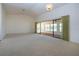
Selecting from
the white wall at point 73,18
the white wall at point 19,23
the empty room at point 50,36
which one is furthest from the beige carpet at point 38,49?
the white wall at point 19,23

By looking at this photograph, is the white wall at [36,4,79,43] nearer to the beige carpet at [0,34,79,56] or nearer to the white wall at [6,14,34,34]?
the beige carpet at [0,34,79,56]

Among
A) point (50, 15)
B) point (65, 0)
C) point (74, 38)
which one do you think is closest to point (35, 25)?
point (50, 15)

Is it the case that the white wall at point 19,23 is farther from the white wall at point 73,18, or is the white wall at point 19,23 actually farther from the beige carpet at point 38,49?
the beige carpet at point 38,49

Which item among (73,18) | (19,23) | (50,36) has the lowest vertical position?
(50,36)

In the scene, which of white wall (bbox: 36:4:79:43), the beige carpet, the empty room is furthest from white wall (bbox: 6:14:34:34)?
the beige carpet

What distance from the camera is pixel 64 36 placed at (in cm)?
810

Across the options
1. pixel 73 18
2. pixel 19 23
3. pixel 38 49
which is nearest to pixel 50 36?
pixel 73 18

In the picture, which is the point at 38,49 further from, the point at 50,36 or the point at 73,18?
the point at 50,36

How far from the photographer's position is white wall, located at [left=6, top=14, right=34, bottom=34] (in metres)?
15.9

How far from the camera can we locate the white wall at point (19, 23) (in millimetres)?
15927

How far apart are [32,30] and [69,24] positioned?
961cm

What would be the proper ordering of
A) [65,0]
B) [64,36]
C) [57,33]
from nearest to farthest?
1. [65,0]
2. [64,36]
3. [57,33]

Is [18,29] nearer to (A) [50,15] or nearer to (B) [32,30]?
(B) [32,30]

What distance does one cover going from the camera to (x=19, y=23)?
16.3 m
